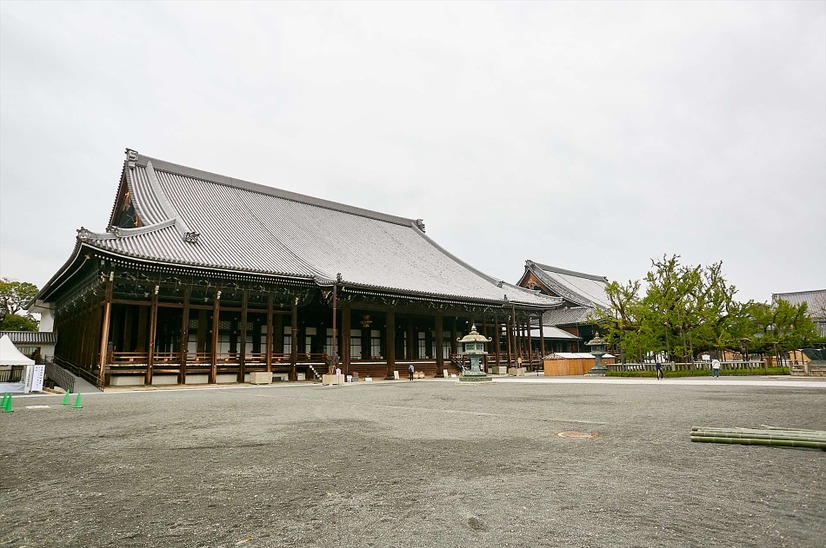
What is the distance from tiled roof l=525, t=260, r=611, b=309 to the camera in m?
48.2

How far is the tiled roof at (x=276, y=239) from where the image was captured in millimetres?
22234

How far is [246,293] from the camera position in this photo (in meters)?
22.9

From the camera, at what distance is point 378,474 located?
15.0 ft

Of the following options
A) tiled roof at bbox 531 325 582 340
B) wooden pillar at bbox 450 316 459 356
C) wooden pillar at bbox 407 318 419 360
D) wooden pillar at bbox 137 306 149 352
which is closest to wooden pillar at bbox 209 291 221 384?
wooden pillar at bbox 137 306 149 352

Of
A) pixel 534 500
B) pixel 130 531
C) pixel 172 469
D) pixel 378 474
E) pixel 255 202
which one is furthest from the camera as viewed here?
pixel 255 202

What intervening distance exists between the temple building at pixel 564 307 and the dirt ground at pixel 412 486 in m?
34.8

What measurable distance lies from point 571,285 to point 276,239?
3541cm

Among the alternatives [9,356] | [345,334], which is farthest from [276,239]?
[9,356]

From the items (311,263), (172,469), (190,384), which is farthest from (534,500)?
(311,263)

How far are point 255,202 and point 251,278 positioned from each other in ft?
39.1

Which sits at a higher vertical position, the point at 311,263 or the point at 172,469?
the point at 311,263

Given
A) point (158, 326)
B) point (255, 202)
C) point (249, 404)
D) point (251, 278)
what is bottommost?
point (249, 404)

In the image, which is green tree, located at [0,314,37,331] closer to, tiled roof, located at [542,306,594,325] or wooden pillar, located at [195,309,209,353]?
wooden pillar, located at [195,309,209,353]

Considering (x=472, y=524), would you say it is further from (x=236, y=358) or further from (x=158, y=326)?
(x=158, y=326)
